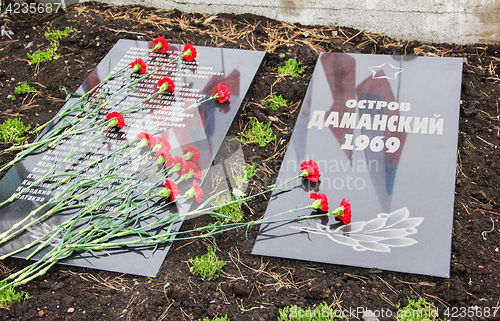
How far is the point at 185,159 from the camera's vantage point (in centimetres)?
243

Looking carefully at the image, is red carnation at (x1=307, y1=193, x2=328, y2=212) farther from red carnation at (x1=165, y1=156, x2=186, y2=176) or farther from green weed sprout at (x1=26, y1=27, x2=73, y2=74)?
green weed sprout at (x1=26, y1=27, x2=73, y2=74)

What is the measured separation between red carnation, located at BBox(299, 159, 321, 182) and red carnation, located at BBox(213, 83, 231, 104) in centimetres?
83

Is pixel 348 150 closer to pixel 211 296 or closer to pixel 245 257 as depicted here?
pixel 245 257

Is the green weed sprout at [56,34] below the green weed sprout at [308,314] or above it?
above

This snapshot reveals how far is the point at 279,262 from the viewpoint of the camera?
2.18 m

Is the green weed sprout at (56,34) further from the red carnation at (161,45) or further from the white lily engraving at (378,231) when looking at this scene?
the white lily engraving at (378,231)

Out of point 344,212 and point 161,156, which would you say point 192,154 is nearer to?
point 161,156

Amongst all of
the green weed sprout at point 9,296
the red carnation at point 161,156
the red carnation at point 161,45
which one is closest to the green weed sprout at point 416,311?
the red carnation at point 161,156

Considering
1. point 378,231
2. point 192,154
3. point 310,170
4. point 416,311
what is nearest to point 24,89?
point 192,154

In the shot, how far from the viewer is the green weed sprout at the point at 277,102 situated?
3.10 meters

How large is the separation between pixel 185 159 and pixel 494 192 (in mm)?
1931

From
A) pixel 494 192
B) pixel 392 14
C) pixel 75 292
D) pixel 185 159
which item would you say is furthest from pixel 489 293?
pixel 392 14

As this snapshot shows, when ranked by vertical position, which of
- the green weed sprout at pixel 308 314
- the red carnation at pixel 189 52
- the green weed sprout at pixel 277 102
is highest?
the red carnation at pixel 189 52

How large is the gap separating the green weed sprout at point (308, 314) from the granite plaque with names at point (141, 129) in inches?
29.0
